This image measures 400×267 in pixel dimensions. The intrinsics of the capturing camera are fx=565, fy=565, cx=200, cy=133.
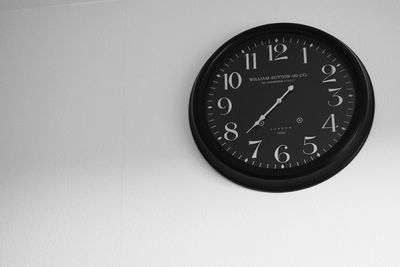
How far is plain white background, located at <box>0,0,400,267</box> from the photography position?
167cm

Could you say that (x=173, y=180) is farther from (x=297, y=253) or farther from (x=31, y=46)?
(x=31, y=46)

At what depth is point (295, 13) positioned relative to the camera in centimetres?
189

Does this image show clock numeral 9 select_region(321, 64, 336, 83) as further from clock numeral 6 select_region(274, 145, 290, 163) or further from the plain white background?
clock numeral 6 select_region(274, 145, 290, 163)

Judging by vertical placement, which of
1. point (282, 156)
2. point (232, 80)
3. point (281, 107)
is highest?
point (232, 80)

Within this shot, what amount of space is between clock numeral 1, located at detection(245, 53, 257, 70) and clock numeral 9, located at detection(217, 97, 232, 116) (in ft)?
0.42

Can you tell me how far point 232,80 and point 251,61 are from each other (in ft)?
0.29

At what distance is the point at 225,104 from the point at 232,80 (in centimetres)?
8

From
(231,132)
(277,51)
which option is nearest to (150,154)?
(231,132)

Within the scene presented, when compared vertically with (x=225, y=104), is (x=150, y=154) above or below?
below

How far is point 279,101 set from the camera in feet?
5.84

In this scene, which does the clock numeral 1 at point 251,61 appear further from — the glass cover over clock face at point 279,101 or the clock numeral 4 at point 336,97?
the clock numeral 4 at point 336,97

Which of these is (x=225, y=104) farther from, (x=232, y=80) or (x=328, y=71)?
(x=328, y=71)

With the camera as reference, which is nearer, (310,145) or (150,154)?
(310,145)

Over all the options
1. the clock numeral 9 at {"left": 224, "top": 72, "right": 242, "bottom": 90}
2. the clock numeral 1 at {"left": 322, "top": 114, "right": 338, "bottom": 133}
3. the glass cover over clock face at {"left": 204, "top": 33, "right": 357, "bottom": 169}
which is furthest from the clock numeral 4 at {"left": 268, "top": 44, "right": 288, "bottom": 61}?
the clock numeral 1 at {"left": 322, "top": 114, "right": 338, "bottom": 133}
